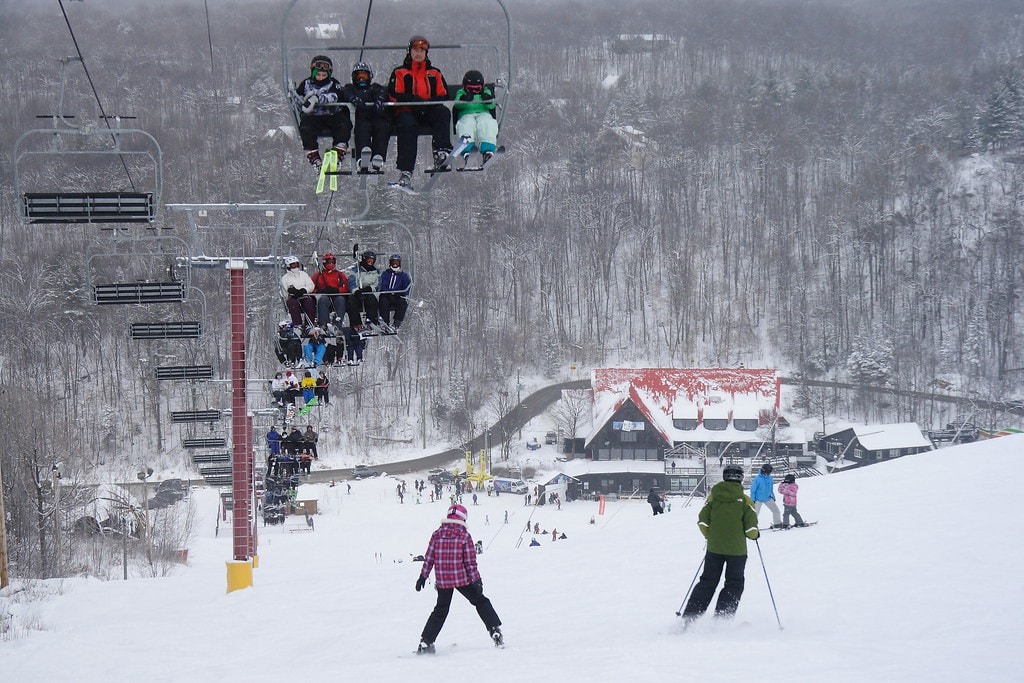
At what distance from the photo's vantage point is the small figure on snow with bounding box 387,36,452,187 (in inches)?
322

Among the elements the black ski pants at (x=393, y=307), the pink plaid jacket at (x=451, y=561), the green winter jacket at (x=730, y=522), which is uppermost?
the black ski pants at (x=393, y=307)

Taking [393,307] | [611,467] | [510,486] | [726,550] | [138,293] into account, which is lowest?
[510,486]

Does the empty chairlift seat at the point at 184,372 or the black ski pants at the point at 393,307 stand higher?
the black ski pants at the point at 393,307

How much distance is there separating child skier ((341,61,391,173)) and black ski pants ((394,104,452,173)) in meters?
0.18

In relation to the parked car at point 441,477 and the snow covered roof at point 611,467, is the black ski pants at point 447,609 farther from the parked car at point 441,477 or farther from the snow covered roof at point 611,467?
the parked car at point 441,477

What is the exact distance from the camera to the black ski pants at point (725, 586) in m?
7.98

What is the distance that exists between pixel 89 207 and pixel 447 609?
23.5 ft

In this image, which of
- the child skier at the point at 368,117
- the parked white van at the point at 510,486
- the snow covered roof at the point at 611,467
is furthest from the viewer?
the snow covered roof at the point at 611,467

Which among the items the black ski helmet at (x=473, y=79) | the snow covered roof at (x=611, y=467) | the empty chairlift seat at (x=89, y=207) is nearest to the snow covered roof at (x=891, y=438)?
the snow covered roof at (x=611, y=467)

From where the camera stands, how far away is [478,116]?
8.41m

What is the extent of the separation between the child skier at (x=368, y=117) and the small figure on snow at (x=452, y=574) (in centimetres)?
298

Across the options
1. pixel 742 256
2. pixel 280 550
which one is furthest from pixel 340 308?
pixel 742 256

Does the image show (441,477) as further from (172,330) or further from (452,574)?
(452,574)

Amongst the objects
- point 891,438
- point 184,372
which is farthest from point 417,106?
point 891,438
